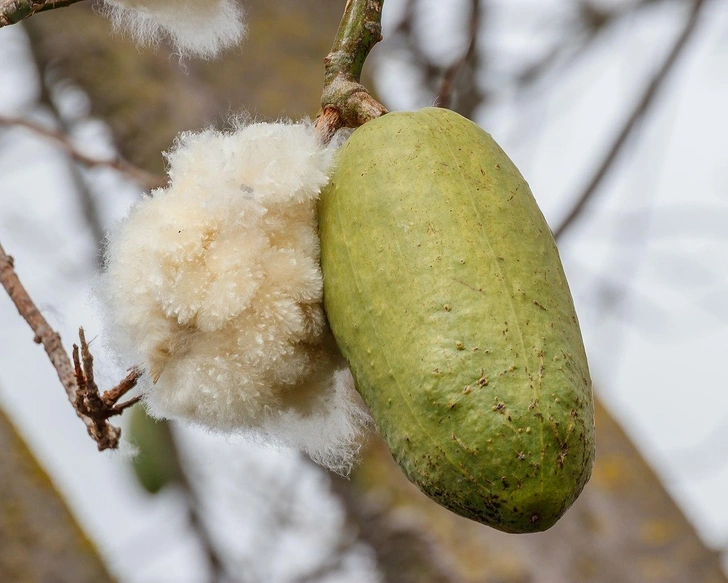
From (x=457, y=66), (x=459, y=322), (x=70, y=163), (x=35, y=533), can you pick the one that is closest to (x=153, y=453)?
(x=35, y=533)

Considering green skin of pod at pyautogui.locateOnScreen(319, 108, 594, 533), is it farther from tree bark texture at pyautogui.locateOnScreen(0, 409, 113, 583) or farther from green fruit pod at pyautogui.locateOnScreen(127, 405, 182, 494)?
tree bark texture at pyautogui.locateOnScreen(0, 409, 113, 583)

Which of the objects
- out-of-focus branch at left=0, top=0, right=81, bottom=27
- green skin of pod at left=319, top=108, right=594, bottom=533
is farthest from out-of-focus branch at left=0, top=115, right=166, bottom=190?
green skin of pod at left=319, top=108, right=594, bottom=533

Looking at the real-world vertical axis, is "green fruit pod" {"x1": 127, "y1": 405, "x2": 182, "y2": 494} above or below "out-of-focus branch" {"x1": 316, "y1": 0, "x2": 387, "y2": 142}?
below

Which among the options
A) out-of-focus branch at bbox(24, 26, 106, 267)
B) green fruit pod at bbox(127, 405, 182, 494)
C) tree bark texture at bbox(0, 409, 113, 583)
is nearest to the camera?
tree bark texture at bbox(0, 409, 113, 583)

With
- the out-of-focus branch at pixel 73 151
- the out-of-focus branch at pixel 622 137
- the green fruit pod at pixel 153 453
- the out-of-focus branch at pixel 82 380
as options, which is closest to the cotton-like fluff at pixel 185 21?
the out-of-focus branch at pixel 82 380

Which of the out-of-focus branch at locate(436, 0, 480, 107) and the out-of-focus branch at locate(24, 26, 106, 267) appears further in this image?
the out-of-focus branch at locate(24, 26, 106, 267)
